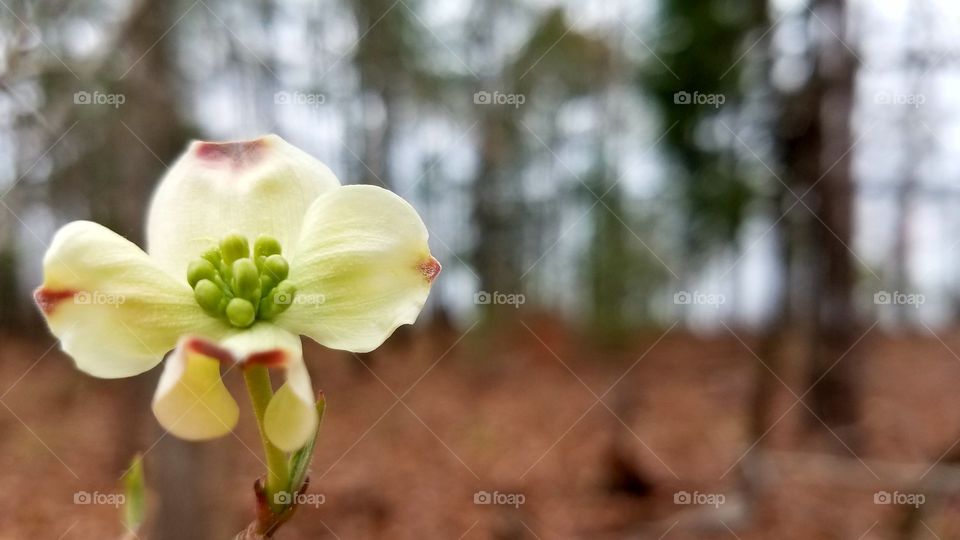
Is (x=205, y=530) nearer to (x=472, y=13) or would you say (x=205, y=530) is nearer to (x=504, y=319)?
(x=472, y=13)

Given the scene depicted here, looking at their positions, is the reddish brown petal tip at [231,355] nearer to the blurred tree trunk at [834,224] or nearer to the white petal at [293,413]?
the white petal at [293,413]

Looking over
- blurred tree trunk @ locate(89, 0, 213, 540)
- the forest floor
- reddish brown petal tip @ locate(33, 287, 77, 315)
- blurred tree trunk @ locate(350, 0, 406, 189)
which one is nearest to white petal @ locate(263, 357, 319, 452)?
reddish brown petal tip @ locate(33, 287, 77, 315)

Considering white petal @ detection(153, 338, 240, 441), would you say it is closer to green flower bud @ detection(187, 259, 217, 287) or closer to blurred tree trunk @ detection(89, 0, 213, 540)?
green flower bud @ detection(187, 259, 217, 287)

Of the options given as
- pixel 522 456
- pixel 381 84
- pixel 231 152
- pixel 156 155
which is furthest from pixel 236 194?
pixel 381 84

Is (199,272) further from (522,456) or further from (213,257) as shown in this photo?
(522,456)

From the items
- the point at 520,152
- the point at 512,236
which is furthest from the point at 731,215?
the point at 512,236

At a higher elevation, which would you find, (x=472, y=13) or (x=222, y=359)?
(x=472, y=13)
